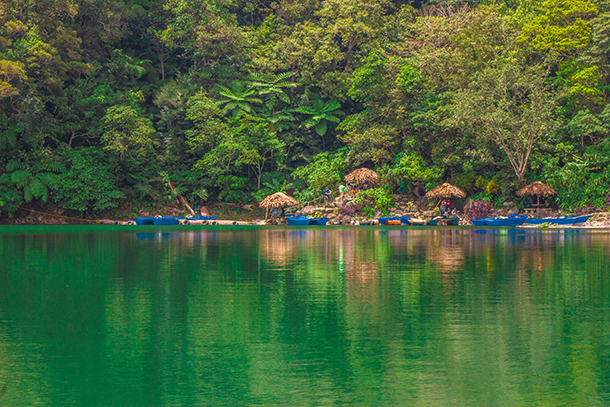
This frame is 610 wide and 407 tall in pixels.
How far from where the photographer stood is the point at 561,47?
35.0m

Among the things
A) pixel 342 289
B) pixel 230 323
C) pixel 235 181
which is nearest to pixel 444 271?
pixel 342 289

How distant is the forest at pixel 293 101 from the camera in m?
34.6

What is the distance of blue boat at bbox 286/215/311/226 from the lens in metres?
37.1

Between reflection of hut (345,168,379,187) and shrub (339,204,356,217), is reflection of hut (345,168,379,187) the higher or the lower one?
the higher one

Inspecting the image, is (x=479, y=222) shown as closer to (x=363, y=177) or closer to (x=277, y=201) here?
(x=363, y=177)

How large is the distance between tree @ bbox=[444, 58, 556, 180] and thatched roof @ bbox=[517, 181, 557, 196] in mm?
1470

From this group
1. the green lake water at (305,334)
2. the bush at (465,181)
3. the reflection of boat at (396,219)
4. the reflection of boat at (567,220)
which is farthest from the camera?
the bush at (465,181)

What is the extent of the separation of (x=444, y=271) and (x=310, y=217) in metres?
24.8

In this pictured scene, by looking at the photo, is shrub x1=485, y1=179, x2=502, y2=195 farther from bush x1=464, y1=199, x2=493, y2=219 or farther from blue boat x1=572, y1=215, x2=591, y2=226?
blue boat x1=572, y1=215, x2=591, y2=226

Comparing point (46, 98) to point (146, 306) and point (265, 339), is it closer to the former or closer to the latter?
point (146, 306)

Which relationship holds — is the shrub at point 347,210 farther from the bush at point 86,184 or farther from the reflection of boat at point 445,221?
the bush at point 86,184

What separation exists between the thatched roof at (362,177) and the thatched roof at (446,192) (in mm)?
3710

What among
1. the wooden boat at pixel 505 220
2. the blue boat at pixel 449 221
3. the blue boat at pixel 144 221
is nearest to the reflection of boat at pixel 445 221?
the blue boat at pixel 449 221

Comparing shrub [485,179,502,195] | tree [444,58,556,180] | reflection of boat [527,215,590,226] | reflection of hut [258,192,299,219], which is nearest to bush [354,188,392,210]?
reflection of hut [258,192,299,219]
